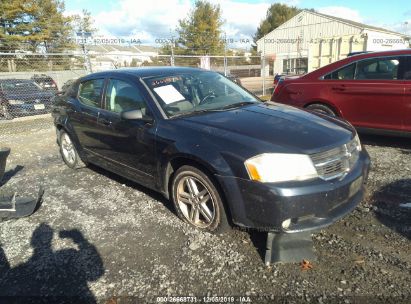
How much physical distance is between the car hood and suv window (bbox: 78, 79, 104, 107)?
1.67 metres

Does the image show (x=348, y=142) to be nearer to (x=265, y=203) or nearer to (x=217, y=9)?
(x=265, y=203)

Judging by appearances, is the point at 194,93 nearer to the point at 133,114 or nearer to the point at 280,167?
the point at 133,114

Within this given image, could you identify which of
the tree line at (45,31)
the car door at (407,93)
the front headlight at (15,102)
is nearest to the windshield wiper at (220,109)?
the car door at (407,93)

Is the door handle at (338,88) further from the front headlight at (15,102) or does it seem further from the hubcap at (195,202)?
the front headlight at (15,102)

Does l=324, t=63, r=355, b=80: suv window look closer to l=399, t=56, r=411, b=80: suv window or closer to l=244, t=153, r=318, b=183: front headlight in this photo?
l=399, t=56, r=411, b=80: suv window

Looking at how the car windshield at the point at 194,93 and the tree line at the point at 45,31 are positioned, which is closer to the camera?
the car windshield at the point at 194,93

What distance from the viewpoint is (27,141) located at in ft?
28.3

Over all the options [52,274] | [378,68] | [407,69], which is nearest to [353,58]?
[378,68]

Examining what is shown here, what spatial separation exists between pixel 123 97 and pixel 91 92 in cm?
91

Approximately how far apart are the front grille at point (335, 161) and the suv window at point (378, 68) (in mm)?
3053

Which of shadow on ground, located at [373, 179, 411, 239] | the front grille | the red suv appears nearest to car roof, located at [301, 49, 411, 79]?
the red suv

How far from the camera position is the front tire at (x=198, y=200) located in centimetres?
328

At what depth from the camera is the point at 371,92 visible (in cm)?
578

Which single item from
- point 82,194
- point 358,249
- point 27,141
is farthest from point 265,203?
point 27,141
